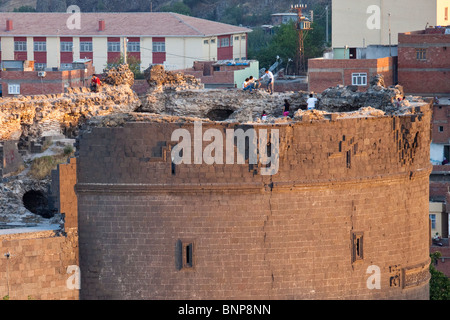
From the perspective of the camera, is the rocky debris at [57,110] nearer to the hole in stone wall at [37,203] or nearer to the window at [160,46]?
the hole in stone wall at [37,203]

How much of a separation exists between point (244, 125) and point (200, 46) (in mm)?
71518

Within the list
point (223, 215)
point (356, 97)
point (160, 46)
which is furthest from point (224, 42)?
point (223, 215)

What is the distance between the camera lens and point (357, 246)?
31734mm

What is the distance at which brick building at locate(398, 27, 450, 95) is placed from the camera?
74.6m

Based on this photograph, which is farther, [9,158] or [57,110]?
[57,110]

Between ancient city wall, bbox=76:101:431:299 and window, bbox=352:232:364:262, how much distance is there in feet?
0.07

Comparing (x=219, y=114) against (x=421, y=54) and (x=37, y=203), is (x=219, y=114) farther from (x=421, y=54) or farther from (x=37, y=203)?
(x=421, y=54)

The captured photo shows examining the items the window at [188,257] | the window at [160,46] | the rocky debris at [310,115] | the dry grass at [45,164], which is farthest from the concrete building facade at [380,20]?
the window at [188,257]

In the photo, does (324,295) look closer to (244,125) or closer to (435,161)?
(244,125)

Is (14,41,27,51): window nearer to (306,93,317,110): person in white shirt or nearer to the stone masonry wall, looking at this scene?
(306,93,317,110): person in white shirt

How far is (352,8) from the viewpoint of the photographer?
87.8m

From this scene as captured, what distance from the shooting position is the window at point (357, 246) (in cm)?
3164

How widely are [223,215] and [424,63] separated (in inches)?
1807
